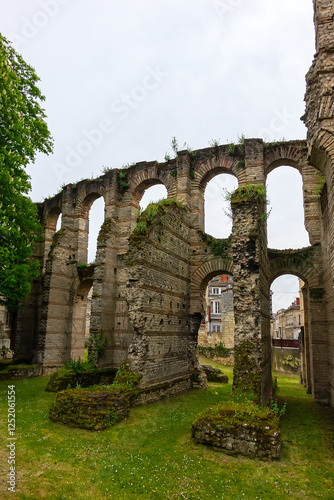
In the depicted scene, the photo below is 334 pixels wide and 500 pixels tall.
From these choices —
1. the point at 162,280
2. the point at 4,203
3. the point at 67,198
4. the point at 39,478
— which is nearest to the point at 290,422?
the point at 162,280

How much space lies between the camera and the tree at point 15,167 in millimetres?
10602

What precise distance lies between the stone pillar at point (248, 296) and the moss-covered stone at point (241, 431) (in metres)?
1.28

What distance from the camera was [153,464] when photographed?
584 centimetres

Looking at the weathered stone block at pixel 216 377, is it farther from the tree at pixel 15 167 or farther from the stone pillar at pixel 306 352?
the tree at pixel 15 167

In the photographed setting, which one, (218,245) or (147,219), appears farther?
(218,245)

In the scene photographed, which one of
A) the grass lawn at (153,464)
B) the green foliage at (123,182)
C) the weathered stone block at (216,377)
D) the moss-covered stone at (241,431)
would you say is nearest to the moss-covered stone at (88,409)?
the grass lawn at (153,464)

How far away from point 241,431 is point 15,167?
35.2ft

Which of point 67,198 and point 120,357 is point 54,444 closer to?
point 120,357

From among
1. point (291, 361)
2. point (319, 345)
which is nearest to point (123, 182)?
point (319, 345)

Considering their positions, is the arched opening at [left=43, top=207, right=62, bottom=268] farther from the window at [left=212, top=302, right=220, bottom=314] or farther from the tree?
the window at [left=212, top=302, right=220, bottom=314]

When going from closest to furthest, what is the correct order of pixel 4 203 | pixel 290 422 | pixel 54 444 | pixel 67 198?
pixel 54 444
pixel 290 422
pixel 4 203
pixel 67 198

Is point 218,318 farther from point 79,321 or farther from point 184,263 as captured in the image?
point 184,263

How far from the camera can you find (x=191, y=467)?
18.9ft

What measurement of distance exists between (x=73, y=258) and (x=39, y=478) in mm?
11917
